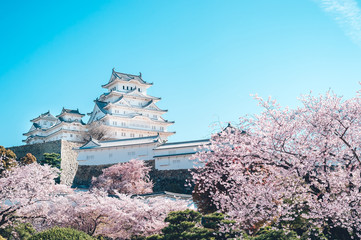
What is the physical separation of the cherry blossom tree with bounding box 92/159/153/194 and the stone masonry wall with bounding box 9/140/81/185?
4.65 metres

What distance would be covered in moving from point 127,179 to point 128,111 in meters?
18.9

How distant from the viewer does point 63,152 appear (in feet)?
98.6

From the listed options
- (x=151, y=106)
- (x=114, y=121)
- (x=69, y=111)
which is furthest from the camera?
(x=151, y=106)

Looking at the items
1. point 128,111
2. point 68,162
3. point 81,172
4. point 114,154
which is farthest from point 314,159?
point 128,111

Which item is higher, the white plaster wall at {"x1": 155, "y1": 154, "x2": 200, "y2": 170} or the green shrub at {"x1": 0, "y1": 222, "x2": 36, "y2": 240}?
the white plaster wall at {"x1": 155, "y1": 154, "x2": 200, "y2": 170}

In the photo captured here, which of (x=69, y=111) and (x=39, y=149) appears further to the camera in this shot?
(x=69, y=111)

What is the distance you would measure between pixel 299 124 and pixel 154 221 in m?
6.46

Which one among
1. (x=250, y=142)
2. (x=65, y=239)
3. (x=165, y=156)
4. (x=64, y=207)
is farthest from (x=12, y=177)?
(x=165, y=156)

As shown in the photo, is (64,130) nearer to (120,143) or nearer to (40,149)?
(40,149)

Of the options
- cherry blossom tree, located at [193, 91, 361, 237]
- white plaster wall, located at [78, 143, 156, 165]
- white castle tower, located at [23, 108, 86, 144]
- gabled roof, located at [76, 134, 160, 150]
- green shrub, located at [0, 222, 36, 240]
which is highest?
white castle tower, located at [23, 108, 86, 144]

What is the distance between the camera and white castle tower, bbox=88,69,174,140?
129 feet

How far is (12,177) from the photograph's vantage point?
37.2 feet

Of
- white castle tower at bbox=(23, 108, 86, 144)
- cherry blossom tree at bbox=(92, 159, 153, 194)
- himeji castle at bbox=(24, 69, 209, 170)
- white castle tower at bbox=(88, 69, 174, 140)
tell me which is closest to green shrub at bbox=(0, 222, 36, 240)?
cherry blossom tree at bbox=(92, 159, 153, 194)

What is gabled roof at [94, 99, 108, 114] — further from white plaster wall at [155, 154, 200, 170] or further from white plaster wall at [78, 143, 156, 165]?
white plaster wall at [155, 154, 200, 170]
